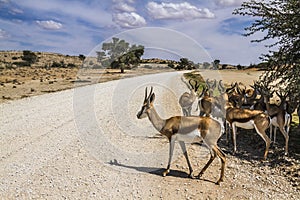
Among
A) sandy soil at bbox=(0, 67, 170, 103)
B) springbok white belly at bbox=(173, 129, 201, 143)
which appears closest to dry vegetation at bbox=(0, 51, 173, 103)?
sandy soil at bbox=(0, 67, 170, 103)

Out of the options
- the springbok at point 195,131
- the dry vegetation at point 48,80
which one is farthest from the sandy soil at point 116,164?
the dry vegetation at point 48,80

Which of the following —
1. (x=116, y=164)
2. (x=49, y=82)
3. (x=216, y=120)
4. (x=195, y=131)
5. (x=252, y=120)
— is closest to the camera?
(x=195, y=131)

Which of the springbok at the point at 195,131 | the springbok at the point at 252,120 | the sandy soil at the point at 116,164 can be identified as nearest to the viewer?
the sandy soil at the point at 116,164

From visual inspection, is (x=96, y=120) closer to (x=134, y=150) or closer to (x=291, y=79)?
(x=134, y=150)

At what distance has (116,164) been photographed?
8.34 metres

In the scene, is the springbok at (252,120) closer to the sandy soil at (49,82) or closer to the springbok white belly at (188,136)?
the springbok white belly at (188,136)

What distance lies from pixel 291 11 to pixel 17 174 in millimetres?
9285

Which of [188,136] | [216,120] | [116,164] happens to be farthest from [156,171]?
[216,120]

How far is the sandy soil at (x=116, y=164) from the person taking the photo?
22.5 feet

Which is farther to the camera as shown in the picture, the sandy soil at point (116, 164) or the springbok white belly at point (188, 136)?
the springbok white belly at point (188, 136)

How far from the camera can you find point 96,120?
1303 cm

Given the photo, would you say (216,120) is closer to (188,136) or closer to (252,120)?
(188,136)

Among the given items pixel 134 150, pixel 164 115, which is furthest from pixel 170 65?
pixel 134 150

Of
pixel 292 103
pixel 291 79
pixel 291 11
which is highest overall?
Result: pixel 291 11
